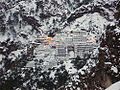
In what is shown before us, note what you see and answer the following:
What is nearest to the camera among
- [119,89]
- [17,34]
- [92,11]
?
[119,89]

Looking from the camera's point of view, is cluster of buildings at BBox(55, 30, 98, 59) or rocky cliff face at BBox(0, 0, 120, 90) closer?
rocky cliff face at BBox(0, 0, 120, 90)

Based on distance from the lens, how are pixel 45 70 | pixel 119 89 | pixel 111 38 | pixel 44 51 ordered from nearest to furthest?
pixel 119 89
pixel 111 38
pixel 45 70
pixel 44 51

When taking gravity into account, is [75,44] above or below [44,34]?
above

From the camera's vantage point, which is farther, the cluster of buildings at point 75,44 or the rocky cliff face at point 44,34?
the cluster of buildings at point 75,44

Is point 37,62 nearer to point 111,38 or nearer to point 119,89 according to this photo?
point 111,38

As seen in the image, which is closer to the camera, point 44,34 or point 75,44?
point 75,44

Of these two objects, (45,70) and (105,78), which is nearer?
(105,78)

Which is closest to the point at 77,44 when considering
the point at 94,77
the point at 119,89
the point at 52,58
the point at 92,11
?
the point at 52,58

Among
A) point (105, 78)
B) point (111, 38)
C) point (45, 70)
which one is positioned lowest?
point (45, 70)
